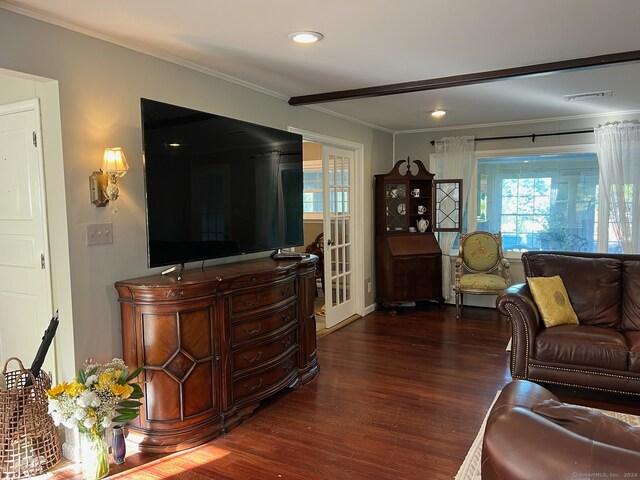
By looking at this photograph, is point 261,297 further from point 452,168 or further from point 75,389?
point 452,168

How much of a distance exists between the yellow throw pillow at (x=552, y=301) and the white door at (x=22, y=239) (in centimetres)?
334

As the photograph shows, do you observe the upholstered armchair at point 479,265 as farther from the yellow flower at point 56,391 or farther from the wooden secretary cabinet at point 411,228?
the yellow flower at point 56,391

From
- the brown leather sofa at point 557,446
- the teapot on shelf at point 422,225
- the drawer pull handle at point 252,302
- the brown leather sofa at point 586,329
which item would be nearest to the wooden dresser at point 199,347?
the drawer pull handle at point 252,302

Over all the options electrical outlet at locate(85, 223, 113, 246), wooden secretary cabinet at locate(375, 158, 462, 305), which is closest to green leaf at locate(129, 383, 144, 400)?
electrical outlet at locate(85, 223, 113, 246)

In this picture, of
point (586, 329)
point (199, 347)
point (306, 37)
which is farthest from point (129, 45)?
point (586, 329)

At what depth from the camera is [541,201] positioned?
19.2 ft

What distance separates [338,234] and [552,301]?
7.99 ft

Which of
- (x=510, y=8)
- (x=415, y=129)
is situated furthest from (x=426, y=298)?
(x=510, y=8)

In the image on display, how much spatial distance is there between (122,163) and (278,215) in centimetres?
136

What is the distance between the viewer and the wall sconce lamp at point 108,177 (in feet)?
8.59

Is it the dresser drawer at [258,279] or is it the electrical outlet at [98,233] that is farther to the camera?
the dresser drawer at [258,279]

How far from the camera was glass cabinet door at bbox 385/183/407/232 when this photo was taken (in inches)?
237

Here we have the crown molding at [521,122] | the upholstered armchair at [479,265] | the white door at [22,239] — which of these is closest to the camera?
the white door at [22,239]

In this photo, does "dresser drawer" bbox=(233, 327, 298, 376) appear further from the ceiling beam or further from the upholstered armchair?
the upholstered armchair
